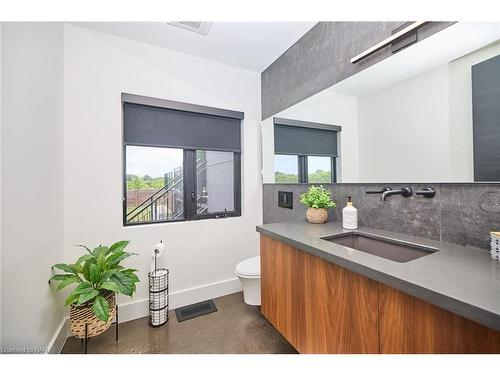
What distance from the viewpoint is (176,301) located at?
2.06 metres

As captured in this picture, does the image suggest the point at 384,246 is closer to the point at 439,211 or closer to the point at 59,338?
the point at 439,211

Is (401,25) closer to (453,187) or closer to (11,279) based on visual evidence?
(453,187)

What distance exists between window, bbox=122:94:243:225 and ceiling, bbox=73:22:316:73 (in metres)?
0.55

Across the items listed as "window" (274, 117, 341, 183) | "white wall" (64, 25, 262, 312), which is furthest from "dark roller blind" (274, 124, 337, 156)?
"white wall" (64, 25, 262, 312)

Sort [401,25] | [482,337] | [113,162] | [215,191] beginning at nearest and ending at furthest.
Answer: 1. [482,337]
2. [401,25]
3. [113,162]
4. [215,191]

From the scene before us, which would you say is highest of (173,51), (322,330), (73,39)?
(173,51)

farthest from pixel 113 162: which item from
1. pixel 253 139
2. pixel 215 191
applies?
pixel 253 139

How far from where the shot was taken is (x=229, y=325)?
70.3 inches

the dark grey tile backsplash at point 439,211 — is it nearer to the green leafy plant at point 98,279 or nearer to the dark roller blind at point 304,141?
the dark roller blind at point 304,141

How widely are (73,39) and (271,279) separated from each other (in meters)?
2.51

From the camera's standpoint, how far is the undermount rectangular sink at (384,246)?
3.65 ft

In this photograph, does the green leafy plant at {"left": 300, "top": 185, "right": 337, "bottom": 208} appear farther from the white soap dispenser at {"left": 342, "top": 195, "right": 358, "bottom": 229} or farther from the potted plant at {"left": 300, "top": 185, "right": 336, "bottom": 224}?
the white soap dispenser at {"left": 342, "top": 195, "right": 358, "bottom": 229}

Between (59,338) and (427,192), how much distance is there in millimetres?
2638

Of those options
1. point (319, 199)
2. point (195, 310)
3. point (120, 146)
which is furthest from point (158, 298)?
point (319, 199)
